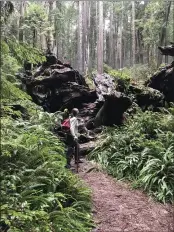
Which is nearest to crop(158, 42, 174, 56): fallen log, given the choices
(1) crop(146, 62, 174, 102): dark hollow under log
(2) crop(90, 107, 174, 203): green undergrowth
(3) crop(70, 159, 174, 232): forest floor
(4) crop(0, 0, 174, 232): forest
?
(4) crop(0, 0, 174, 232): forest

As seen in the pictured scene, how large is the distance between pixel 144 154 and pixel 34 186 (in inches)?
167

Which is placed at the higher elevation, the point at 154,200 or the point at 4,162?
the point at 4,162

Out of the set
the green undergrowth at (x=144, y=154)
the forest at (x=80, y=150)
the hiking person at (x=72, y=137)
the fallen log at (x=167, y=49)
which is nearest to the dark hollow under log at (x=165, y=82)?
the forest at (x=80, y=150)

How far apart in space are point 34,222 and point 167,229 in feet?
9.65

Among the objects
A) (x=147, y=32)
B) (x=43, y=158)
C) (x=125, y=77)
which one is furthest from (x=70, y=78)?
(x=147, y=32)

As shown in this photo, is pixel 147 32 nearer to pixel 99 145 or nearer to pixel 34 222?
pixel 99 145

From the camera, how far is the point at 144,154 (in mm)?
8945

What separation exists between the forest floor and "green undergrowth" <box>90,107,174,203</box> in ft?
1.11

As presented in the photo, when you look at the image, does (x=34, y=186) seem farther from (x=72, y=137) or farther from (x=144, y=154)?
(x=144, y=154)

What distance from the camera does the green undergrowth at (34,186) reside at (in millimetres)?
4348

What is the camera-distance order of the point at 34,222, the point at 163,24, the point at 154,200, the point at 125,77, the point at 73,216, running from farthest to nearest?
the point at 163,24 < the point at 125,77 < the point at 154,200 < the point at 73,216 < the point at 34,222

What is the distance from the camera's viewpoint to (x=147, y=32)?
29.1 m

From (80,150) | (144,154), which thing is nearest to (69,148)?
(80,150)

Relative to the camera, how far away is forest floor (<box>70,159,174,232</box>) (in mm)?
6070
